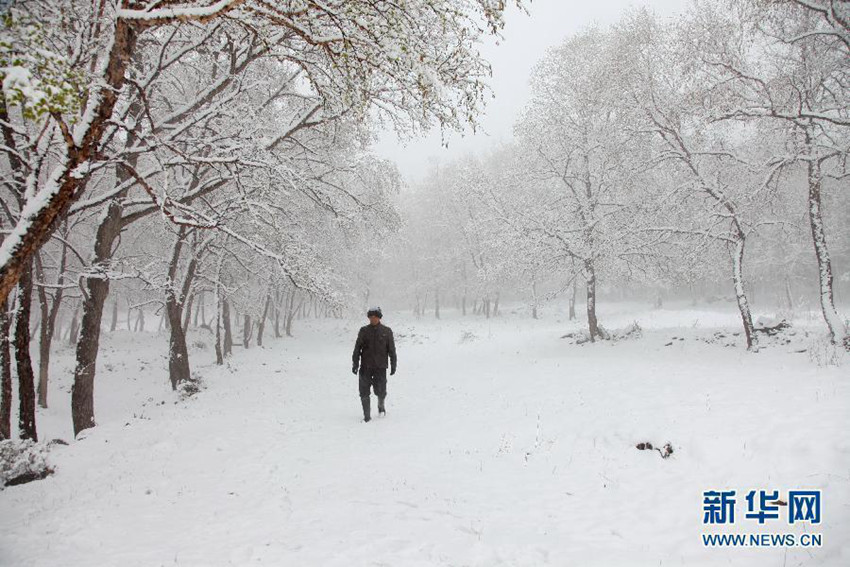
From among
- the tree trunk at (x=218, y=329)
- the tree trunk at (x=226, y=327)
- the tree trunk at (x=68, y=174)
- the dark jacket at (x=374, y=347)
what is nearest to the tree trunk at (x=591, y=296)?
the dark jacket at (x=374, y=347)

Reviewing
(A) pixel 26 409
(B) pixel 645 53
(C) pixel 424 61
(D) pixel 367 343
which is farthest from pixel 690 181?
(A) pixel 26 409

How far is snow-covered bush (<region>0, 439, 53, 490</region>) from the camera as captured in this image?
6484mm

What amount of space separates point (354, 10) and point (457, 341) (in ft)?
74.6

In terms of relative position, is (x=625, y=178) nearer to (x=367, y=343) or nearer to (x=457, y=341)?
(x=367, y=343)

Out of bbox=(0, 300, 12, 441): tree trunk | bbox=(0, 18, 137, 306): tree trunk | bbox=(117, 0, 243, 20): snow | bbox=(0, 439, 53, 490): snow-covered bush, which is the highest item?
bbox=(117, 0, 243, 20): snow

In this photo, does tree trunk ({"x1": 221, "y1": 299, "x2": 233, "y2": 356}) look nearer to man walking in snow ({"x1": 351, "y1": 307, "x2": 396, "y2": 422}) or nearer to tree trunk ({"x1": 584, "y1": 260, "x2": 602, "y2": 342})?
man walking in snow ({"x1": 351, "y1": 307, "x2": 396, "y2": 422})

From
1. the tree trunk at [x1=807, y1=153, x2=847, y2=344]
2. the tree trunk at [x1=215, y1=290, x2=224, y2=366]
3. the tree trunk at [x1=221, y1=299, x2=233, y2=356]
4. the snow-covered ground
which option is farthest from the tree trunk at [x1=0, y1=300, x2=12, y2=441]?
the tree trunk at [x1=807, y1=153, x2=847, y2=344]

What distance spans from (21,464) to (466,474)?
22.3 feet

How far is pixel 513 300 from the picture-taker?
2234 inches

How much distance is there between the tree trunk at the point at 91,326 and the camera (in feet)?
30.3

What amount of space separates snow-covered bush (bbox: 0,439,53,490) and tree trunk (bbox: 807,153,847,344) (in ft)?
53.3

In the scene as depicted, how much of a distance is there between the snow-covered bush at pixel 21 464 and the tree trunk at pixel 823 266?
639 inches

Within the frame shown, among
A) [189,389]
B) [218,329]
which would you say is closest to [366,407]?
[189,389]

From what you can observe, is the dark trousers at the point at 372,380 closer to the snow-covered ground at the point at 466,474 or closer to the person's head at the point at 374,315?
the snow-covered ground at the point at 466,474
